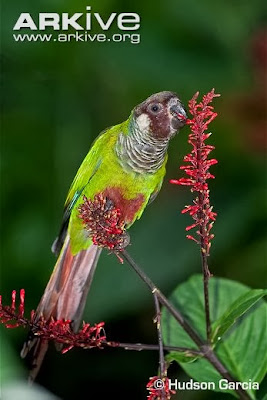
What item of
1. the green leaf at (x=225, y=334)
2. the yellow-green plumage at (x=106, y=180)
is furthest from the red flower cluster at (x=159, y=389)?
the yellow-green plumage at (x=106, y=180)

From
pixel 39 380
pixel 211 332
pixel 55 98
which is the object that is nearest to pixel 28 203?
pixel 55 98

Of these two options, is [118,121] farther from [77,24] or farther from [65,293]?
[65,293]

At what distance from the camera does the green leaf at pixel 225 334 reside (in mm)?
895

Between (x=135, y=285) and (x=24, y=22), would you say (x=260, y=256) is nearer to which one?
(x=135, y=285)

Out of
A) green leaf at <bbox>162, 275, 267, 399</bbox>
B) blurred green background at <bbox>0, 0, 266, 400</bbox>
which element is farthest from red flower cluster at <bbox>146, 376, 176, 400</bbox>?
blurred green background at <bbox>0, 0, 266, 400</bbox>

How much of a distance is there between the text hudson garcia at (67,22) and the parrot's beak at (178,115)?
316mm

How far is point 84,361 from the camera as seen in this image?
126 centimetres

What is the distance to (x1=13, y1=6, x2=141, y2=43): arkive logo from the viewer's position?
1.09 metres

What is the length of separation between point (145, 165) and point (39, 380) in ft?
1.45

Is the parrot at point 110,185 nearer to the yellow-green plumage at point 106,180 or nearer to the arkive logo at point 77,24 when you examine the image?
the yellow-green plumage at point 106,180

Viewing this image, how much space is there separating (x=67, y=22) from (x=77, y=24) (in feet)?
0.06

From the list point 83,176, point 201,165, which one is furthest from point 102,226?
point 83,176

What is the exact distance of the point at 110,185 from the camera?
92 cm

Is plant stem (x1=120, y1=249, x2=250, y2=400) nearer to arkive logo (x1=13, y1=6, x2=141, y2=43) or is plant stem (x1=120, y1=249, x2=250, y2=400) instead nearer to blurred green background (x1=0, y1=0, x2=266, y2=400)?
blurred green background (x1=0, y1=0, x2=266, y2=400)
